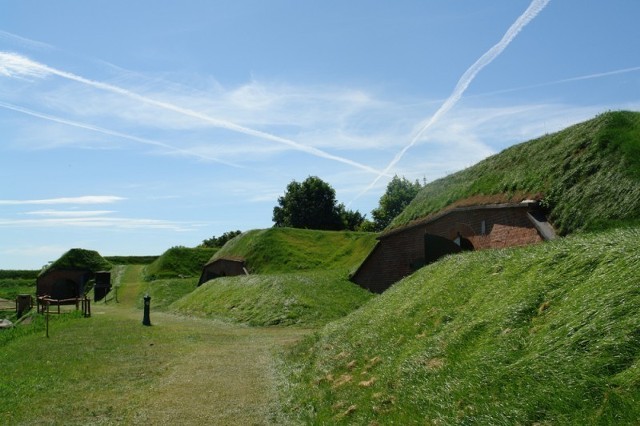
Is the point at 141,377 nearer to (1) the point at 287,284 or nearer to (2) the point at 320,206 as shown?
(1) the point at 287,284

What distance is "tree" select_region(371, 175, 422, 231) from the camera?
266 feet

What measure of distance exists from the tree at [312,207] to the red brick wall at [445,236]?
171 ft

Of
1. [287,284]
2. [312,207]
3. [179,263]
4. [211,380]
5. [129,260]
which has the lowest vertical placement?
[211,380]

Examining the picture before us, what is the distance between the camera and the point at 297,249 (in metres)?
46.7

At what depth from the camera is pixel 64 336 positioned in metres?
20.8

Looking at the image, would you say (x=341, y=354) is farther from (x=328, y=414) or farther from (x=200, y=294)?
(x=200, y=294)

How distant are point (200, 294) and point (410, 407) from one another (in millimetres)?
31118

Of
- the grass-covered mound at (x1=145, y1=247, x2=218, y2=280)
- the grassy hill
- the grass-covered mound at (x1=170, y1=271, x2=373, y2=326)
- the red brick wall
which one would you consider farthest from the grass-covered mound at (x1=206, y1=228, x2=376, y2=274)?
the red brick wall

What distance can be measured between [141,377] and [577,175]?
1435 cm

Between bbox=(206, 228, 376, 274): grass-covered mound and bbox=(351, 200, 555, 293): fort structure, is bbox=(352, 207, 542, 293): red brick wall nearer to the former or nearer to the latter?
bbox=(351, 200, 555, 293): fort structure

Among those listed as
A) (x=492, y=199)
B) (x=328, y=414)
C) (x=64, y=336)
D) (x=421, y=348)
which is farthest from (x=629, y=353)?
(x=64, y=336)

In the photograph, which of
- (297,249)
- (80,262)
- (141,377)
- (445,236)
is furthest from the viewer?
(80,262)

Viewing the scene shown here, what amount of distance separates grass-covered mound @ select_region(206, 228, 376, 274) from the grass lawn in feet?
68.1

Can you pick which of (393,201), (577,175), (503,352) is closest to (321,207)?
(393,201)
